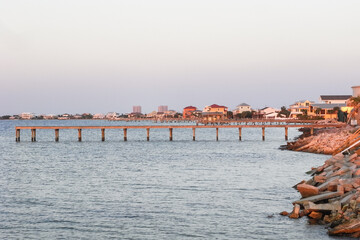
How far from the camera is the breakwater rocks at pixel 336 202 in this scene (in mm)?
16797

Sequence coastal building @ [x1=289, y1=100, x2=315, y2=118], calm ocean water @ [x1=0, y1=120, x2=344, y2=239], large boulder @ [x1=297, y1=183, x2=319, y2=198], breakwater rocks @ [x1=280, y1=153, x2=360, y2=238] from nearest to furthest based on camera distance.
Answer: breakwater rocks @ [x1=280, y1=153, x2=360, y2=238] < calm ocean water @ [x1=0, y1=120, x2=344, y2=239] < large boulder @ [x1=297, y1=183, x2=319, y2=198] < coastal building @ [x1=289, y1=100, x2=315, y2=118]

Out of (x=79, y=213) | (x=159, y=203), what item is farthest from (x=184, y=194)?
(x=79, y=213)

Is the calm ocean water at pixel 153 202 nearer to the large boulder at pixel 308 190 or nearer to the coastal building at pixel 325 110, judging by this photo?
the large boulder at pixel 308 190

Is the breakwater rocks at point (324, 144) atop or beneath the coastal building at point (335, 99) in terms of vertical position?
beneath

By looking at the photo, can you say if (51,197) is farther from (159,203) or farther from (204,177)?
(204,177)

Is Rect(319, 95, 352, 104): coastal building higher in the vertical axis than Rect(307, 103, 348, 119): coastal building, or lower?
higher

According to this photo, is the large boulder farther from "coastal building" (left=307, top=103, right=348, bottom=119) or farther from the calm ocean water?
"coastal building" (left=307, top=103, right=348, bottom=119)

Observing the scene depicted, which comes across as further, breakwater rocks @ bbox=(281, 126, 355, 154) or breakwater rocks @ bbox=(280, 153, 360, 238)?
breakwater rocks @ bbox=(281, 126, 355, 154)

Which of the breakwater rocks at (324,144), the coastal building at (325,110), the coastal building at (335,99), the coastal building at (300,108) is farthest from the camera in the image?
the coastal building at (300,108)

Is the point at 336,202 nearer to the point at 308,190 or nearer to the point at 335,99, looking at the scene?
the point at 308,190

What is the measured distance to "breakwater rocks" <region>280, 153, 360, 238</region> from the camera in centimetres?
1680

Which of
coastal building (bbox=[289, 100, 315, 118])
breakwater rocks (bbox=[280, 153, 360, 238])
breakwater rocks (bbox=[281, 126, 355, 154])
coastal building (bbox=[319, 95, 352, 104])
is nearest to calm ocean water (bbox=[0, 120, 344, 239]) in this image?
breakwater rocks (bbox=[280, 153, 360, 238])

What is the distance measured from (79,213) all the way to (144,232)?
442cm

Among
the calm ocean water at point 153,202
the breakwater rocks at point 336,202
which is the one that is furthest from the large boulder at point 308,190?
the calm ocean water at point 153,202
